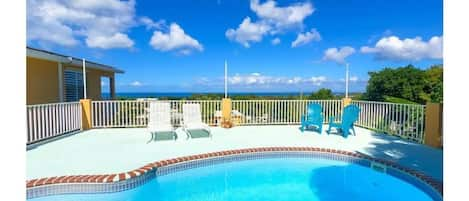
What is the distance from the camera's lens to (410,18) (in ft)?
41.4

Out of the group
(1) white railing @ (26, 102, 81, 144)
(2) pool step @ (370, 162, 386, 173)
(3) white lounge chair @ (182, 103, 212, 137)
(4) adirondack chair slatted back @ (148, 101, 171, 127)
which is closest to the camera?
(2) pool step @ (370, 162, 386, 173)

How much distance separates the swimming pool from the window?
23.8 ft

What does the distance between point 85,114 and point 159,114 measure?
8.53 ft

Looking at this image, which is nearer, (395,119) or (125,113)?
(395,119)

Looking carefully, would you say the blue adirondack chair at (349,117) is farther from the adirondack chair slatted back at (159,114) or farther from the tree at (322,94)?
the adirondack chair slatted back at (159,114)

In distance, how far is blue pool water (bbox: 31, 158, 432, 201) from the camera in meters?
3.77

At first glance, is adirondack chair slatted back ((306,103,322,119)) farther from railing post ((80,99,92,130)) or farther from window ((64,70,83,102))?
window ((64,70,83,102))

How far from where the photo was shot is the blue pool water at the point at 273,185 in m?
3.77

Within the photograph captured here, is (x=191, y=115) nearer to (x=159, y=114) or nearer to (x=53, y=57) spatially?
(x=159, y=114)

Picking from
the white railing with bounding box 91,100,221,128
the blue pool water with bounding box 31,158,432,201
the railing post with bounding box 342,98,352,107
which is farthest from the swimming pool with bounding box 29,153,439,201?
the railing post with bounding box 342,98,352,107

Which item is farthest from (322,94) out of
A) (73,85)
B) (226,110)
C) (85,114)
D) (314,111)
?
(73,85)

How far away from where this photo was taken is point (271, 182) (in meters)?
4.44

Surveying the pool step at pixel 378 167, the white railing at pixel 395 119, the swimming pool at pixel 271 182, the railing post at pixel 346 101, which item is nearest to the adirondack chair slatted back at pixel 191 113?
the swimming pool at pixel 271 182

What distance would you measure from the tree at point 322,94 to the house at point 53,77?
9014 millimetres
